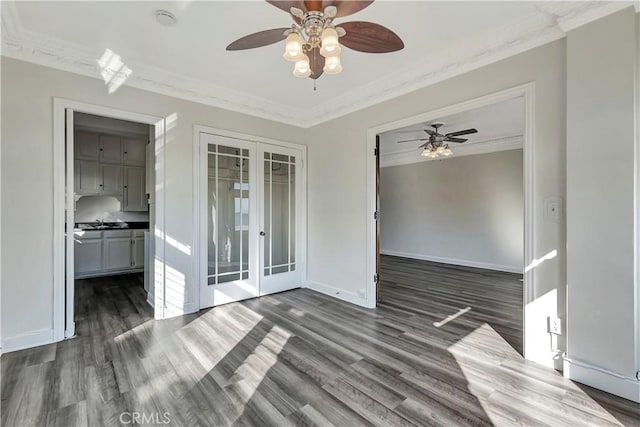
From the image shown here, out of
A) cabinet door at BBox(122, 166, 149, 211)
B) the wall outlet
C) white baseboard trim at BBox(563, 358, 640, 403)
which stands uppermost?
cabinet door at BBox(122, 166, 149, 211)

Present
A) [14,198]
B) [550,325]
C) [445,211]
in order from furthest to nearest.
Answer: [445,211] < [14,198] < [550,325]

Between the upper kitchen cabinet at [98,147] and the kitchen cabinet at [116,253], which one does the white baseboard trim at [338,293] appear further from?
the upper kitchen cabinet at [98,147]

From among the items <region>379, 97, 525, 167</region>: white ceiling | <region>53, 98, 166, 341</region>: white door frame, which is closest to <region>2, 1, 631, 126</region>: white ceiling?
<region>53, 98, 166, 341</region>: white door frame

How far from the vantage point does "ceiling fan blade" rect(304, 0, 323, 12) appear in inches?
64.6

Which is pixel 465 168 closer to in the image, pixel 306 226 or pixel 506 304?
pixel 506 304

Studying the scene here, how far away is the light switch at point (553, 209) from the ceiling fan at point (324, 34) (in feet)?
5.62

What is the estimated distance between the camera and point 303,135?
4707mm

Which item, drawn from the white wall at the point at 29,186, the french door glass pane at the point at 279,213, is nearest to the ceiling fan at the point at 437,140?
the french door glass pane at the point at 279,213

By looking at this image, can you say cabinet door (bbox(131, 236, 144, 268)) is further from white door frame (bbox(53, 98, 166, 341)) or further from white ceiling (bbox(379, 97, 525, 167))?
white ceiling (bbox(379, 97, 525, 167))

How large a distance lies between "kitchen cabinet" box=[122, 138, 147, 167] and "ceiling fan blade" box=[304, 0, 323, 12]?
553 cm

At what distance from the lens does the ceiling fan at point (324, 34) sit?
5.47 feet

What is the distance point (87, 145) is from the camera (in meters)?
5.33

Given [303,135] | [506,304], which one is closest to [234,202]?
[303,135]

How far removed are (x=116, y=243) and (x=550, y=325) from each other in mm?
6601
